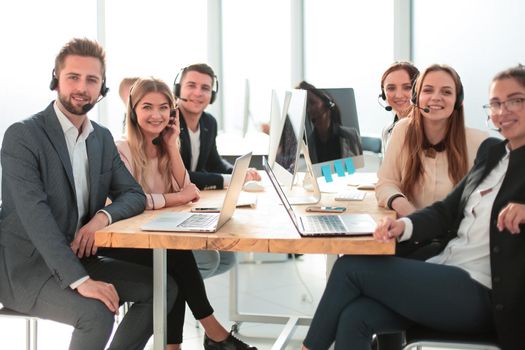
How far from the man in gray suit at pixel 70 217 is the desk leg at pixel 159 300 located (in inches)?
1.9

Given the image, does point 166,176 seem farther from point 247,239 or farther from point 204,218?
point 247,239

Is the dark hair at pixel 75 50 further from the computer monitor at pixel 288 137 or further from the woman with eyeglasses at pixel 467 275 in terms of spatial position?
the woman with eyeglasses at pixel 467 275

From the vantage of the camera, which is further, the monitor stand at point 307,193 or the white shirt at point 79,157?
the monitor stand at point 307,193

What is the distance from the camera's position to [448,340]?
1.87 m

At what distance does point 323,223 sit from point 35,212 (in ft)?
2.97

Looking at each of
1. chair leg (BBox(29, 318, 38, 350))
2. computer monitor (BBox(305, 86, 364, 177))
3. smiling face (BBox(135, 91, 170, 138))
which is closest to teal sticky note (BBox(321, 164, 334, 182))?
computer monitor (BBox(305, 86, 364, 177))

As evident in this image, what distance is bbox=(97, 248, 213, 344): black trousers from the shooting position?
2.67 meters

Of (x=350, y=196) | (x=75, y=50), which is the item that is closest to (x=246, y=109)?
(x=350, y=196)

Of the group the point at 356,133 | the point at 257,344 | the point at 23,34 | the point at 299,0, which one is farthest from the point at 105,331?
the point at 299,0

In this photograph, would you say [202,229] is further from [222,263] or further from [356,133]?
[356,133]

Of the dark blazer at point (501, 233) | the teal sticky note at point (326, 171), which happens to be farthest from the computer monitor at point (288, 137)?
the dark blazer at point (501, 233)

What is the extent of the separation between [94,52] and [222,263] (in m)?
1.11

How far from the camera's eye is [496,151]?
2.15 m

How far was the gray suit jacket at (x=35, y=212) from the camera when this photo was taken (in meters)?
2.12
